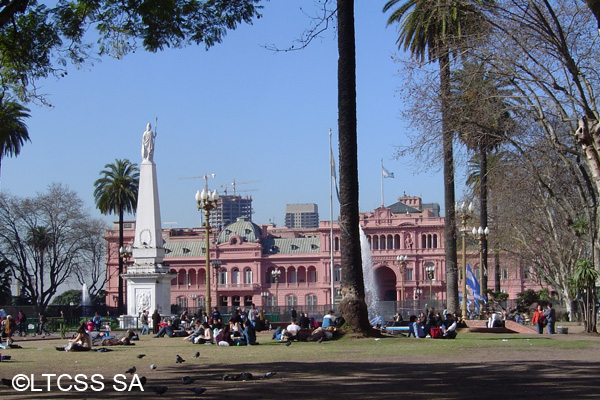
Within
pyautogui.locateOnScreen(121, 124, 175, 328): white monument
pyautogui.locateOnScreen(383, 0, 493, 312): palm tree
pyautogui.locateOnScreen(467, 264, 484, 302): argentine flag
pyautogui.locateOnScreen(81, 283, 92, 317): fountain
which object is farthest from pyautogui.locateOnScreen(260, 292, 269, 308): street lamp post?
pyautogui.locateOnScreen(383, 0, 493, 312): palm tree

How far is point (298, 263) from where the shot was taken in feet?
335

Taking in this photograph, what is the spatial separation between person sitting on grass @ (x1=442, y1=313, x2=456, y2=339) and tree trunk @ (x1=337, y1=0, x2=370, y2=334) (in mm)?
2877

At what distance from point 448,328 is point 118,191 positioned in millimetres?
50537

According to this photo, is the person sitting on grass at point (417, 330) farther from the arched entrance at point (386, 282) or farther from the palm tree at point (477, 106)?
the arched entrance at point (386, 282)

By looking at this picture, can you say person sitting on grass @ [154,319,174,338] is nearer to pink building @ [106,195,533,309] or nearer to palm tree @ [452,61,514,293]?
palm tree @ [452,61,514,293]

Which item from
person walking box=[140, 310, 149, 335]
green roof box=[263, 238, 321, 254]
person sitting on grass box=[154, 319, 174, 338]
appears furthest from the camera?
green roof box=[263, 238, 321, 254]

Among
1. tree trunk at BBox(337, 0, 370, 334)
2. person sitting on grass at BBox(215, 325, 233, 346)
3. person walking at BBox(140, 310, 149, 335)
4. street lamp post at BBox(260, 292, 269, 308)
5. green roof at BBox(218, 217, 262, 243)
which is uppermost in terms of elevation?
green roof at BBox(218, 217, 262, 243)

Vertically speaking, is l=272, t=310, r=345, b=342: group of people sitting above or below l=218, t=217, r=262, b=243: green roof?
below

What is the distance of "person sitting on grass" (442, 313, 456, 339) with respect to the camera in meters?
22.0

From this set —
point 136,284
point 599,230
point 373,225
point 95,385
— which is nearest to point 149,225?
point 136,284

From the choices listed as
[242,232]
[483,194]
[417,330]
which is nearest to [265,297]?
[242,232]

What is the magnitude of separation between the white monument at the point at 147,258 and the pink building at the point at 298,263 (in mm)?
58036

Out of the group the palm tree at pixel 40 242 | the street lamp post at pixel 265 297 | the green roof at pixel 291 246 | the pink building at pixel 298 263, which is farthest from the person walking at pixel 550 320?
the green roof at pixel 291 246

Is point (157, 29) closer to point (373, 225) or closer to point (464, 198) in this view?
point (464, 198)
